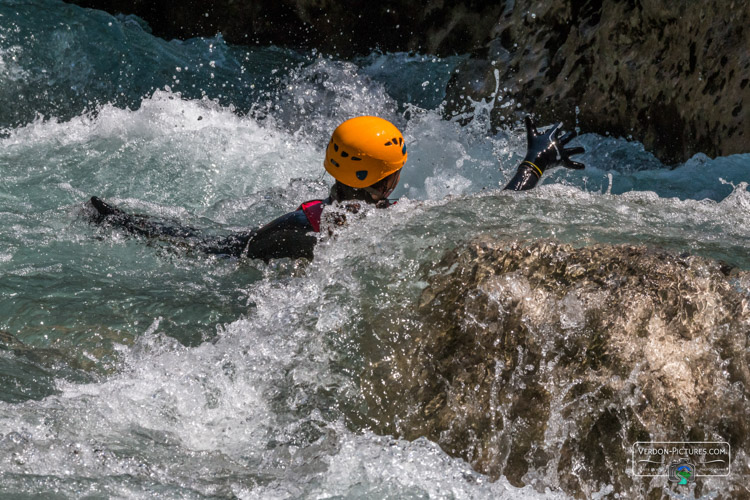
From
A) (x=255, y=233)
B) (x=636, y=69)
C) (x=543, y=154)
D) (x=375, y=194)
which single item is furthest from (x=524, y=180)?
(x=636, y=69)

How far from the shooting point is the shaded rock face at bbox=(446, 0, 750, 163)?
19.3ft

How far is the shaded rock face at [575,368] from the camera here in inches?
107

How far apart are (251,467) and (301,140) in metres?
4.23

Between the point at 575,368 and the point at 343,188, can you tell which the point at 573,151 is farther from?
the point at 575,368

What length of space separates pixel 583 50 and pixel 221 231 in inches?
141

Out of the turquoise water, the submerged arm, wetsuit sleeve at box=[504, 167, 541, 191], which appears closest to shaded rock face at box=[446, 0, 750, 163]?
the turquoise water

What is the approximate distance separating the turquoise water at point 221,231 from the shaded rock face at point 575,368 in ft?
0.48

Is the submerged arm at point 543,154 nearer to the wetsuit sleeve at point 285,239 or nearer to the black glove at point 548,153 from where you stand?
the black glove at point 548,153

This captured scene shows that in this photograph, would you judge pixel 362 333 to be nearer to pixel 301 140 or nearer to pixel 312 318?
pixel 312 318

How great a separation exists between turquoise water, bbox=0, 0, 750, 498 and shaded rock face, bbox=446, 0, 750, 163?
25 centimetres

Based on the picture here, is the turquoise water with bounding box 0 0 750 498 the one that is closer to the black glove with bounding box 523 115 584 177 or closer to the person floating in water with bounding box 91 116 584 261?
the person floating in water with bounding box 91 116 584 261

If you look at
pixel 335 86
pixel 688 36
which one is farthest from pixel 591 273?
pixel 335 86

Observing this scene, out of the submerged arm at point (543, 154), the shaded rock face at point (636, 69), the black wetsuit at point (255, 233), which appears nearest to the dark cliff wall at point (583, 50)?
the shaded rock face at point (636, 69)

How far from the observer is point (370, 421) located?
2.98m
